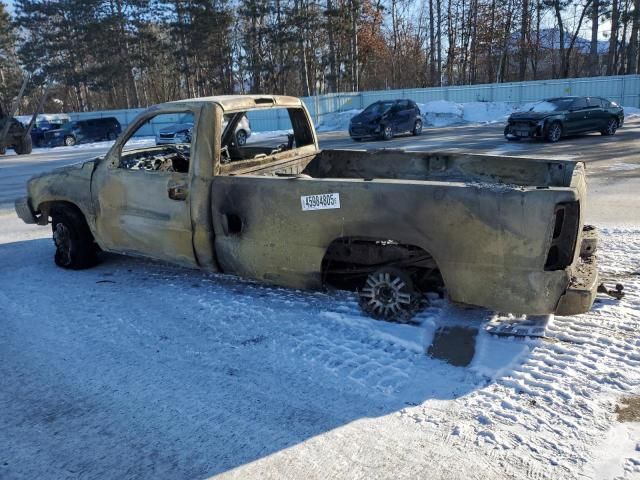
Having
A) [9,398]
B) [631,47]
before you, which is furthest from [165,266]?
[631,47]

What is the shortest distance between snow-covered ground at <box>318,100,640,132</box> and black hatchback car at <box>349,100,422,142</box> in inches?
304

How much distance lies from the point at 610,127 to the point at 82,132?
86.6ft

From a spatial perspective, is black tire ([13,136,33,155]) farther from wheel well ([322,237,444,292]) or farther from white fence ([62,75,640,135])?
wheel well ([322,237,444,292])

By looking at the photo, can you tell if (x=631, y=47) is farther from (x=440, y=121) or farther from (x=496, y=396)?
(x=496, y=396)

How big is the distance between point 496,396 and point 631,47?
1744 inches

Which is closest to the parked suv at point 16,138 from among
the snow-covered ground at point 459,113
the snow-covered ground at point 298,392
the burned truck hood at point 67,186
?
the snow-covered ground at point 459,113

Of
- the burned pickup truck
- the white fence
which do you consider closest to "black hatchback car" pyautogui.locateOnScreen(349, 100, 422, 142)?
the white fence

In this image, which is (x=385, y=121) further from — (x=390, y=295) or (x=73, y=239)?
(x=390, y=295)

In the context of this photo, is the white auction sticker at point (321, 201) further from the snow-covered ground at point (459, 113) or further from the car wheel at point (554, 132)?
the snow-covered ground at point (459, 113)

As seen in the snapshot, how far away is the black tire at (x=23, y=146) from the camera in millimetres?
24466

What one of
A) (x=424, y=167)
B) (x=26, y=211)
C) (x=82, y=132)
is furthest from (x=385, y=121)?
(x=82, y=132)

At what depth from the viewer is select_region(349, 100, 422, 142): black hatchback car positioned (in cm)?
2150

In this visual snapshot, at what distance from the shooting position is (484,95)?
111ft

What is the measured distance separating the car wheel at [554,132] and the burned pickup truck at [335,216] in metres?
Result: 13.9
